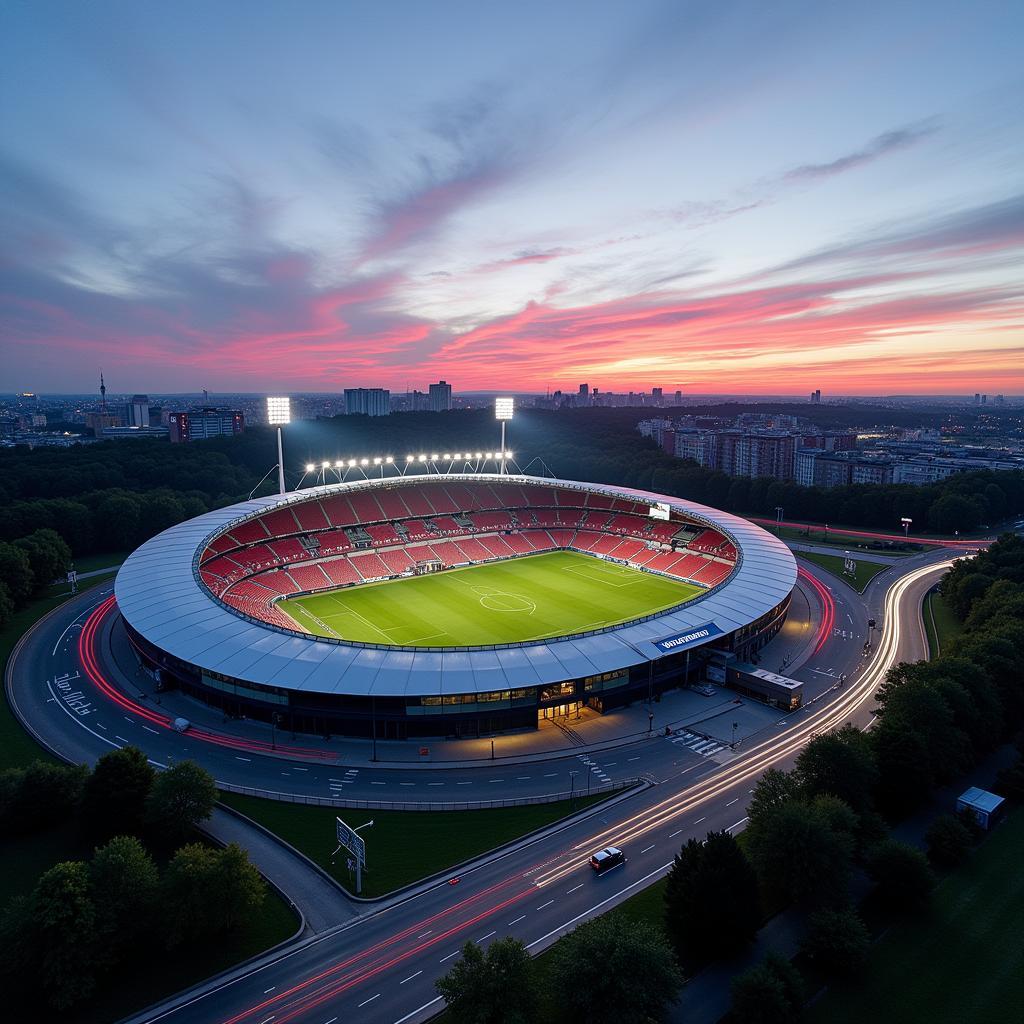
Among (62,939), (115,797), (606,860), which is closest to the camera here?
(62,939)

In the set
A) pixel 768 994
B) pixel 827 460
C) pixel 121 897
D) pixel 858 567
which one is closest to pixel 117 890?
pixel 121 897

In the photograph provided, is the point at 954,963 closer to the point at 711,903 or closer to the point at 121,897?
the point at 711,903

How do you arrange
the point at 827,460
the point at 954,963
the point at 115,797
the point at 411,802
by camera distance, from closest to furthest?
the point at 954,963
the point at 115,797
the point at 411,802
the point at 827,460

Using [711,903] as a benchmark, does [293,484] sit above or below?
above

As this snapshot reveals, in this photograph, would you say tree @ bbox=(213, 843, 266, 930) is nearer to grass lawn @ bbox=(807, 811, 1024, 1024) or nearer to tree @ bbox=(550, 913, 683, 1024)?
tree @ bbox=(550, 913, 683, 1024)

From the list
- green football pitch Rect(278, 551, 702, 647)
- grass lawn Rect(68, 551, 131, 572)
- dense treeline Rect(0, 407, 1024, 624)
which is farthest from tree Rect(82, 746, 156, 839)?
grass lawn Rect(68, 551, 131, 572)

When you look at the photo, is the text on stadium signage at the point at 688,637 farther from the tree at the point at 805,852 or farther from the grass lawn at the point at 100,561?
the grass lawn at the point at 100,561
